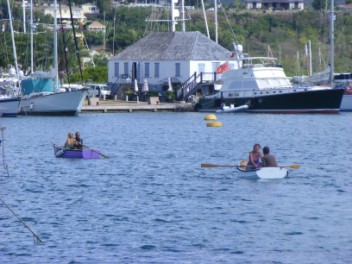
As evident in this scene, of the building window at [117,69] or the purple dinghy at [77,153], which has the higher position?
the building window at [117,69]

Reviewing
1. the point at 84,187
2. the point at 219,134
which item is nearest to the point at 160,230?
the point at 84,187

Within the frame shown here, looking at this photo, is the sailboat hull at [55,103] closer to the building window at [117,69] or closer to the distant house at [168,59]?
the distant house at [168,59]

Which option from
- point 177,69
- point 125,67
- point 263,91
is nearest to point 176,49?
point 177,69

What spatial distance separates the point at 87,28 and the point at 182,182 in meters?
110

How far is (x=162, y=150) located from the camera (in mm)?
61844

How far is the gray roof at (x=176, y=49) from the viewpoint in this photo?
100 m

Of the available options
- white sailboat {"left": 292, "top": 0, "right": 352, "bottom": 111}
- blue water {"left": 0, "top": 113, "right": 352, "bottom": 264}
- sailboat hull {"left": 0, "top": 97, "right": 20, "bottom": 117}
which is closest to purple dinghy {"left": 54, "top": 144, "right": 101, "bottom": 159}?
blue water {"left": 0, "top": 113, "right": 352, "bottom": 264}

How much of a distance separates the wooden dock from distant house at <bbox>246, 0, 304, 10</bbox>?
3088 inches

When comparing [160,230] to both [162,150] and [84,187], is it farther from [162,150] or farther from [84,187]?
[162,150]

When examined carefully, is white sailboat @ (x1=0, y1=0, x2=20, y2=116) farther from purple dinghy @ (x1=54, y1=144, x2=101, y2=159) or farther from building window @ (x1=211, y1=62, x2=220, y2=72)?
purple dinghy @ (x1=54, y1=144, x2=101, y2=159)

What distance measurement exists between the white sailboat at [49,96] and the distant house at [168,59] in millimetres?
14914

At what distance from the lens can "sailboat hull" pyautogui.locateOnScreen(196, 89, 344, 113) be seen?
288ft

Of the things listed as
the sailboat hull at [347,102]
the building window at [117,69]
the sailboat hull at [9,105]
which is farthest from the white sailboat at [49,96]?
the sailboat hull at [347,102]

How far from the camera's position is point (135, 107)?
3629 inches
